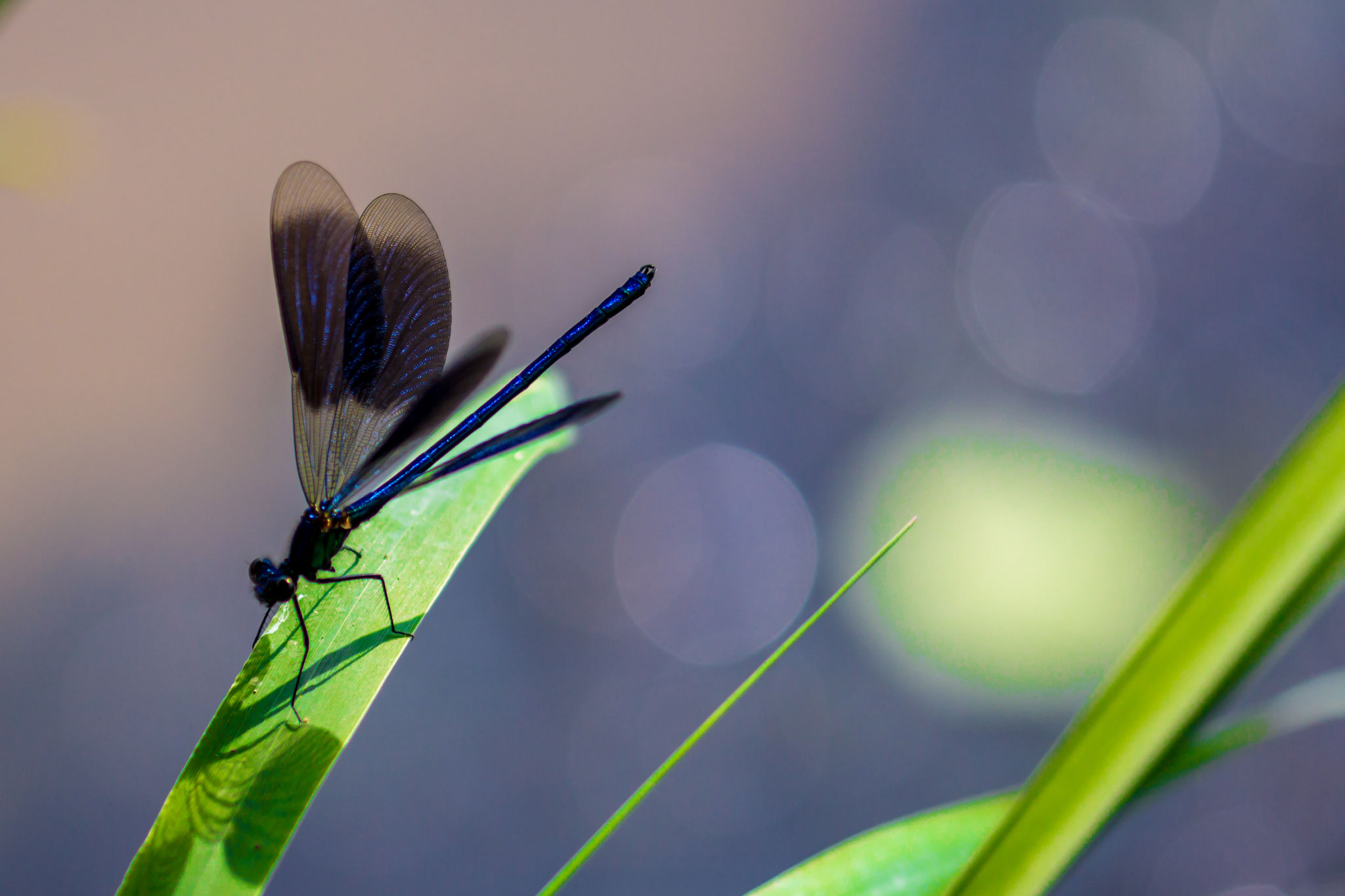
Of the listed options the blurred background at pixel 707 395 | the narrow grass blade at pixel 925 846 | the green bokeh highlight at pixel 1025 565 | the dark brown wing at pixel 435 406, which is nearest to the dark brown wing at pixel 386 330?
the dark brown wing at pixel 435 406

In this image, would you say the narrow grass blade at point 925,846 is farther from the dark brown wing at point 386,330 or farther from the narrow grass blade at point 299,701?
the dark brown wing at point 386,330

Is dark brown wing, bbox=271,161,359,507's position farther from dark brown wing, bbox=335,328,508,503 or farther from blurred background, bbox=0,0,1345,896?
blurred background, bbox=0,0,1345,896

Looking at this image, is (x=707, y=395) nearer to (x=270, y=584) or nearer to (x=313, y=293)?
(x=313, y=293)

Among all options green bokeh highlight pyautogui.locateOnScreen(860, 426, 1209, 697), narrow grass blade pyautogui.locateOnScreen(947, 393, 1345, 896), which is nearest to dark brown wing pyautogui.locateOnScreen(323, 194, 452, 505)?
narrow grass blade pyautogui.locateOnScreen(947, 393, 1345, 896)

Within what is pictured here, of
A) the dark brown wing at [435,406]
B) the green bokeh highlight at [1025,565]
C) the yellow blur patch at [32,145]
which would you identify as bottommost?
the green bokeh highlight at [1025,565]

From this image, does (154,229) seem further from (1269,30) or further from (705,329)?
(1269,30)

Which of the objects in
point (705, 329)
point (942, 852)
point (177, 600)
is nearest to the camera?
point (942, 852)

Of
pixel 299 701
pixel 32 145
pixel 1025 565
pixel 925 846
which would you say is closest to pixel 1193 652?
pixel 925 846

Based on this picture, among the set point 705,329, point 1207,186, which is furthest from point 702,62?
point 1207,186
